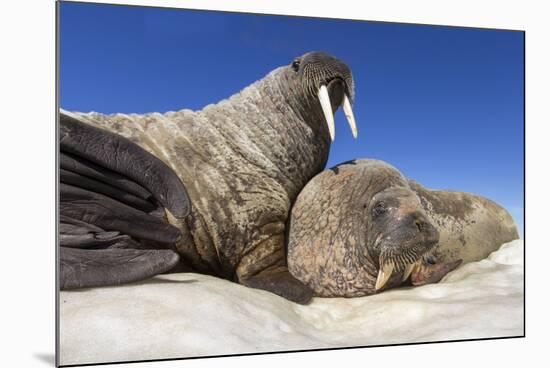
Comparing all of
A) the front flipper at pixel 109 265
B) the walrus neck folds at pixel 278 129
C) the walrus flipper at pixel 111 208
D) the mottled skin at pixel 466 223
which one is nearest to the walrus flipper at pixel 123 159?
the walrus flipper at pixel 111 208

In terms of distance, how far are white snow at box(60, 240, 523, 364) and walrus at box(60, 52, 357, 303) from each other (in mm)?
176

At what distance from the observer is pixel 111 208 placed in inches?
167

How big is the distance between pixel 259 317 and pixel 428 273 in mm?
1648

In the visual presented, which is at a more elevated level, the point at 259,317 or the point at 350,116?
the point at 350,116

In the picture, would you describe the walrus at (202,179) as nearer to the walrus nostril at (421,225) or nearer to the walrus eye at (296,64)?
the walrus eye at (296,64)

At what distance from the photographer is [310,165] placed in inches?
214

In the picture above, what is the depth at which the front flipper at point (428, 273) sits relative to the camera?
5177 mm

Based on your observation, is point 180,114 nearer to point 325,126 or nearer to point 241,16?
point 241,16

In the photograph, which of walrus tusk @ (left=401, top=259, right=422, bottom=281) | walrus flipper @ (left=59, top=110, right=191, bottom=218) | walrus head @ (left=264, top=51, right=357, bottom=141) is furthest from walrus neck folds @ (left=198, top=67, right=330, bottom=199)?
walrus tusk @ (left=401, top=259, right=422, bottom=281)

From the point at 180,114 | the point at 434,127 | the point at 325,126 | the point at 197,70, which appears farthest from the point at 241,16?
the point at 434,127

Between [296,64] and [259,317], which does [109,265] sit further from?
[296,64]

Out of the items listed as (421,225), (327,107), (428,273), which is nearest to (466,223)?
(428,273)

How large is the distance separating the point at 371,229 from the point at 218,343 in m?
1.49

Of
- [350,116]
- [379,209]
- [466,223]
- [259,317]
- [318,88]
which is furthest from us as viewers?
[466,223]
